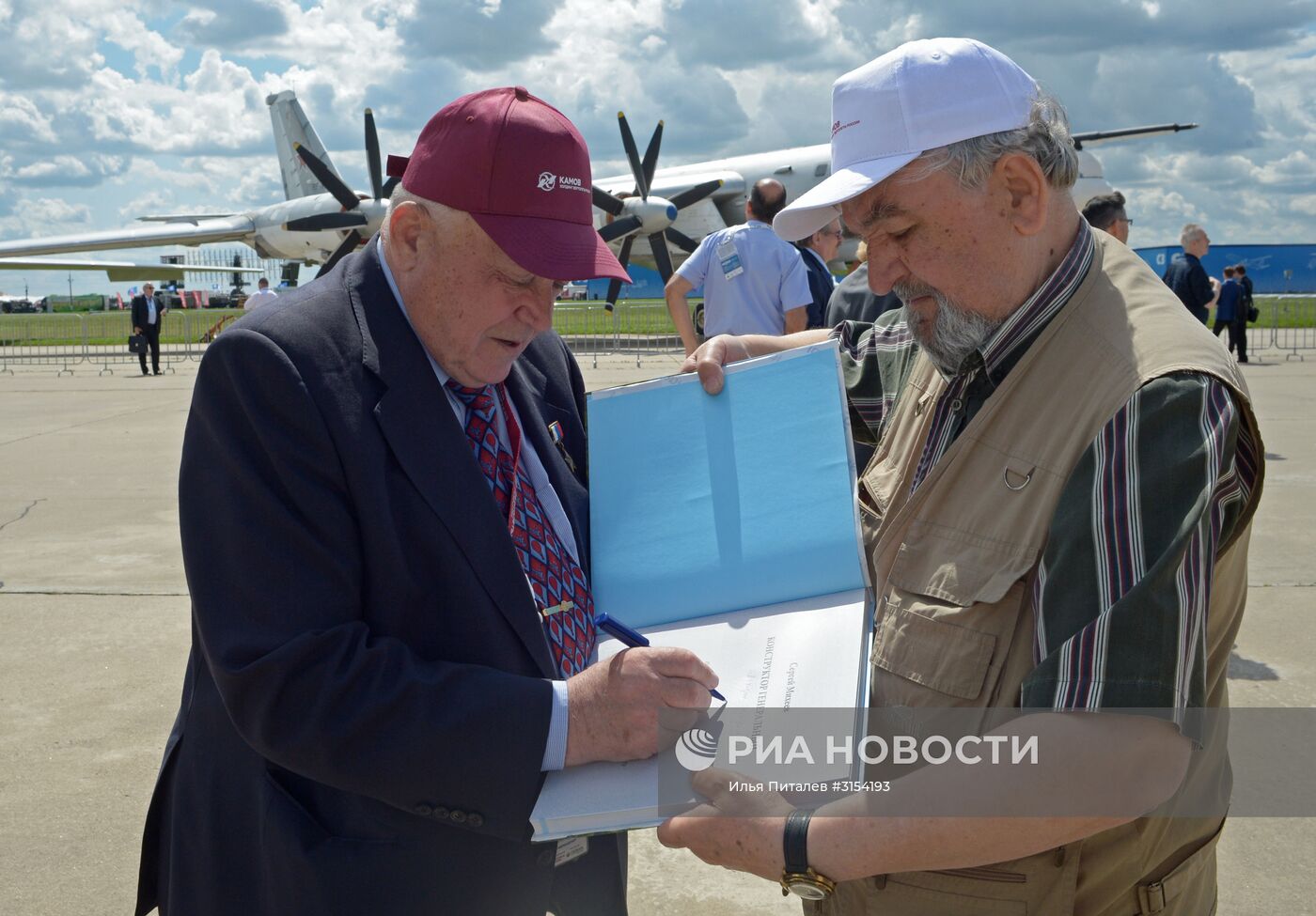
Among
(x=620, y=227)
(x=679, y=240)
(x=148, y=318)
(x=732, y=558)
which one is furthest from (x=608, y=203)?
(x=732, y=558)

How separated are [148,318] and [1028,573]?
23.1 meters

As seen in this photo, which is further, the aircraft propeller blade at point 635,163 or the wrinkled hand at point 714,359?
the aircraft propeller blade at point 635,163

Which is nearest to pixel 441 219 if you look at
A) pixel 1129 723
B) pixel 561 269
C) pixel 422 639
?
pixel 561 269

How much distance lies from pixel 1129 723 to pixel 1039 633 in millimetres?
143

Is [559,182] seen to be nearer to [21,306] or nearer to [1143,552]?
[1143,552]

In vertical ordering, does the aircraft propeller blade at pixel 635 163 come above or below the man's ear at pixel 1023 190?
above

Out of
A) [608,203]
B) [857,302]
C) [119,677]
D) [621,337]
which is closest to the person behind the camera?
[119,677]

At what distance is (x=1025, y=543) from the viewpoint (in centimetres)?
138

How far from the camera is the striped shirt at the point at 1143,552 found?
1218 millimetres

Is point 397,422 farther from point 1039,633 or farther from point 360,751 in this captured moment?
point 1039,633

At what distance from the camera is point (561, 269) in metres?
1.64

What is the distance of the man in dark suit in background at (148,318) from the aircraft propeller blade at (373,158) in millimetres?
5391

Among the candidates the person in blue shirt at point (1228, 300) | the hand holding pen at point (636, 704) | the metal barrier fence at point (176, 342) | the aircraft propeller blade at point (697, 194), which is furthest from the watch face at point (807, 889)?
the aircraft propeller blade at point (697, 194)

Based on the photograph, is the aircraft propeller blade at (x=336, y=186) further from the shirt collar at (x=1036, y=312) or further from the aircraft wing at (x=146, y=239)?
the shirt collar at (x=1036, y=312)
